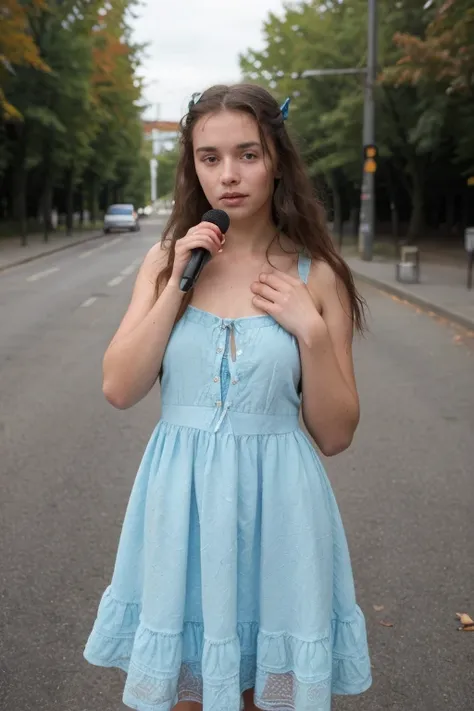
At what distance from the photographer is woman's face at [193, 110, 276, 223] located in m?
1.94

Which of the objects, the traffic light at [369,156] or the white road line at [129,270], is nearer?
the white road line at [129,270]

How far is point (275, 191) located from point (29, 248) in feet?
101

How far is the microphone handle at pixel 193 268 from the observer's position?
187cm

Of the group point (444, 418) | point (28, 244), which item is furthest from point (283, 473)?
point (28, 244)

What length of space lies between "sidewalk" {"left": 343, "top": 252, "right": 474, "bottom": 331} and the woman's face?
34.7 ft

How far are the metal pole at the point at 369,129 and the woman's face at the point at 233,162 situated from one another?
2268 cm

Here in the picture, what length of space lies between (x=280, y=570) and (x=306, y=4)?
1523 inches

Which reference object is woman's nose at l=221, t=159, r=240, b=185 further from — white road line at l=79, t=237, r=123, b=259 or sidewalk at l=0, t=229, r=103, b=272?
white road line at l=79, t=237, r=123, b=259

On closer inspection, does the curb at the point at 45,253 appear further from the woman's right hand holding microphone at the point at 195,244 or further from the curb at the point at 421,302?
the woman's right hand holding microphone at the point at 195,244

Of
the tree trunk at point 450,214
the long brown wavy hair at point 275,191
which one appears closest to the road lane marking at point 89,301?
the long brown wavy hair at point 275,191

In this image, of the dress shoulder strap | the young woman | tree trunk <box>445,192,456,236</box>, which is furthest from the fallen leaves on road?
tree trunk <box>445,192,456,236</box>

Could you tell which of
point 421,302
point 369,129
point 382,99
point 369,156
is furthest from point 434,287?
point 382,99

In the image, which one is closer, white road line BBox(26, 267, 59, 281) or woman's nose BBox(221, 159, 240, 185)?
woman's nose BBox(221, 159, 240, 185)

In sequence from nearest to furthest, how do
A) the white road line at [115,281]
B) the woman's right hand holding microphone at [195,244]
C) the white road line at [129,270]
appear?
1. the woman's right hand holding microphone at [195,244]
2. the white road line at [115,281]
3. the white road line at [129,270]
